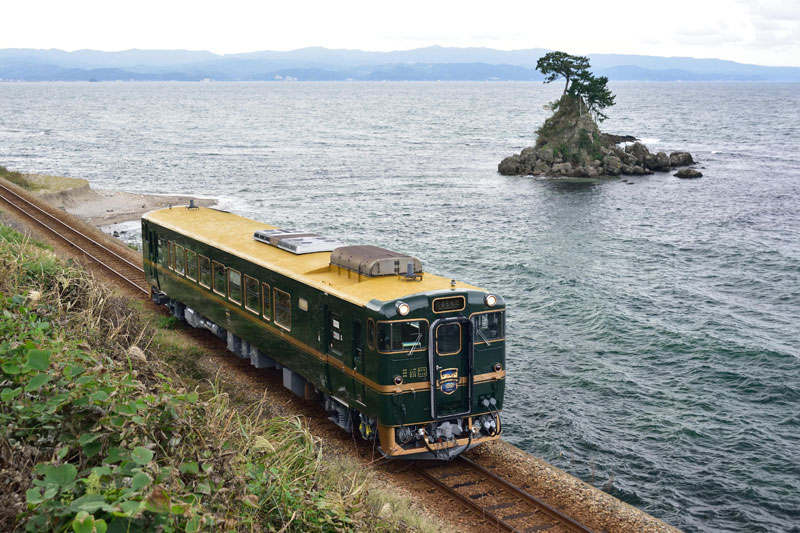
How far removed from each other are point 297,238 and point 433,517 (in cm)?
810

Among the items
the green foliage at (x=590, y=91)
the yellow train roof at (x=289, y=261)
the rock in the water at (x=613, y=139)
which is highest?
the green foliage at (x=590, y=91)

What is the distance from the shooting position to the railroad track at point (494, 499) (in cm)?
1338

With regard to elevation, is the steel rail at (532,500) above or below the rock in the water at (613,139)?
below

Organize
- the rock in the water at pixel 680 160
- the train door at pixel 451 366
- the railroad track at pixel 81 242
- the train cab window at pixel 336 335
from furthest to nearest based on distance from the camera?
the rock in the water at pixel 680 160 → the railroad track at pixel 81 242 → the train cab window at pixel 336 335 → the train door at pixel 451 366

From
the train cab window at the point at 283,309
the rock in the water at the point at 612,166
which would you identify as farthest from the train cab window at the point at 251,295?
the rock in the water at the point at 612,166

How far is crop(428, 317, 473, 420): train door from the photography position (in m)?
14.7

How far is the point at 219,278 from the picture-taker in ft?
66.2

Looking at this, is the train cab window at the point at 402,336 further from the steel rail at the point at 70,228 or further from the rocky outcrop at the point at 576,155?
the rocky outcrop at the point at 576,155

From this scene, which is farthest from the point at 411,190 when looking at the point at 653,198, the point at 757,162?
the point at 757,162

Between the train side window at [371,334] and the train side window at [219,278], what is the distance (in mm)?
6718

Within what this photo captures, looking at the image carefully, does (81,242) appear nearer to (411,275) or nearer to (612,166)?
(411,275)

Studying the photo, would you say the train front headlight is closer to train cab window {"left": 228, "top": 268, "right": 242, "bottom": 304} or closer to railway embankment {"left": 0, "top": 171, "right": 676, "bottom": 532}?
railway embankment {"left": 0, "top": 171, "right": 676, "bottom": 532}

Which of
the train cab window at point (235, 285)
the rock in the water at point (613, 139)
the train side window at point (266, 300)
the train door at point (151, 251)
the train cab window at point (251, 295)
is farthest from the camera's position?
the rock in the water at point (613, 139)

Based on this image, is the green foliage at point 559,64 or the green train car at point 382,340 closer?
the green train car at point 382,340
